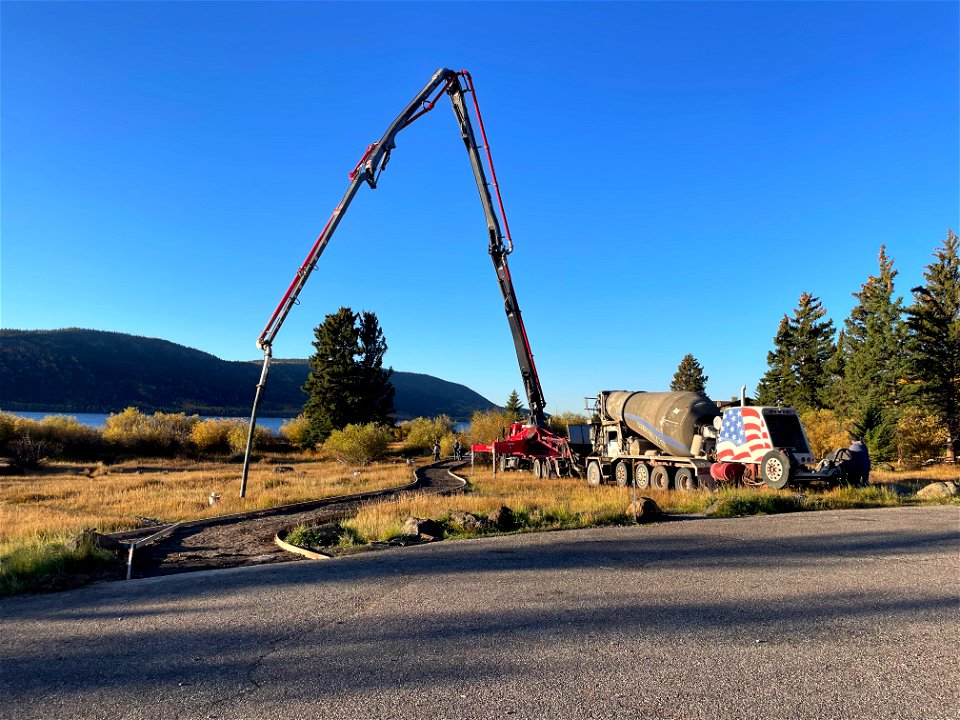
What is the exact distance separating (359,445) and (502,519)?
2806cm

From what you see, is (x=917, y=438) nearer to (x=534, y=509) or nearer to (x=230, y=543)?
(x=534, y=509)

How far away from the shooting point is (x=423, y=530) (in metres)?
10.2

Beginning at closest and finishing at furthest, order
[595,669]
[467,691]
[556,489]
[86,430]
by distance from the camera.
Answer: [467,691] → [595,669] → [556,489] → [86,430]

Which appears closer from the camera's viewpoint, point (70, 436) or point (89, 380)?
point (70, 436)

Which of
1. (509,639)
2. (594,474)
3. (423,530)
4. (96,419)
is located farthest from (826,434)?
(96,419)

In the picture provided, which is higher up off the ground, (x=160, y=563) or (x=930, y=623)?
(x=930, y=623)

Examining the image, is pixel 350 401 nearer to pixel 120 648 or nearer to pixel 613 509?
pixel 613 509

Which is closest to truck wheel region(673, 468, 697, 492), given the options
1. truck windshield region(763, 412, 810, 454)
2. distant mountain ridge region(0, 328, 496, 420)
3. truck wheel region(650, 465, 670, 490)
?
truck wheel region(650, 465, 670, 490)

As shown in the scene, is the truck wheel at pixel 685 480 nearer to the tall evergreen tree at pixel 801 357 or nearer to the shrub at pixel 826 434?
the shrub at pixel 826 434

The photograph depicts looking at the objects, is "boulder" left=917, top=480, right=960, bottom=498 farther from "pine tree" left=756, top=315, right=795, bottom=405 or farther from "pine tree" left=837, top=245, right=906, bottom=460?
"pine tree" left=756, top=315, right=795, bottom=405

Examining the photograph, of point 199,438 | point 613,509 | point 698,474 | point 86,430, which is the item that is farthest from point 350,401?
point 613,509

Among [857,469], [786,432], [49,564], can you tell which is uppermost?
[786,432]

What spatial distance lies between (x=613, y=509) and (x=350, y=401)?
37.3 m

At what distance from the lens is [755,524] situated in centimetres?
1093
